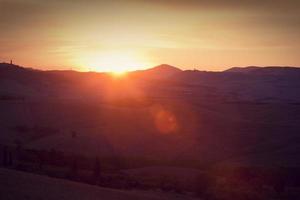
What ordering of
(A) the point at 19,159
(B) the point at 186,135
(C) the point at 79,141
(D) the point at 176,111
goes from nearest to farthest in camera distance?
(A) the point at 19,159 < (C) the point at 79,141 < (B) the point at 186,135 < (D) the point at 176,111

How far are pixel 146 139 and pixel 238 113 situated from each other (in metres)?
29.9

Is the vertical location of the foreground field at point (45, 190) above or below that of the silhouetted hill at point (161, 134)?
above

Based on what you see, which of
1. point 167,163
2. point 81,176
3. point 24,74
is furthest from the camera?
point 24,74

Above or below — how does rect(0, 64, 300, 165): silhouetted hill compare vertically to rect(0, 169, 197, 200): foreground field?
below

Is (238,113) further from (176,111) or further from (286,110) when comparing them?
(176,111)

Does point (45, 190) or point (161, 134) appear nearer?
point (45, 190)

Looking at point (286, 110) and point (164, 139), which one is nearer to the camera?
point (164, 139)

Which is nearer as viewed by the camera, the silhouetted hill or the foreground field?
the foreground field

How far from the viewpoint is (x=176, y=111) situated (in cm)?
6775

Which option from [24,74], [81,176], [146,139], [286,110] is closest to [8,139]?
[146,139]

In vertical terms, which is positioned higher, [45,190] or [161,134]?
[45,190]

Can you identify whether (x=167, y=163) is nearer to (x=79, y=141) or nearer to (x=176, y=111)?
(x=79, y=141)

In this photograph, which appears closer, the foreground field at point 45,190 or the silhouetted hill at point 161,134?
the foreground field at point 45,190

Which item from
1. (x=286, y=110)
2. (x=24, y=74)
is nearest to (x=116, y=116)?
(x=286, y=110)
